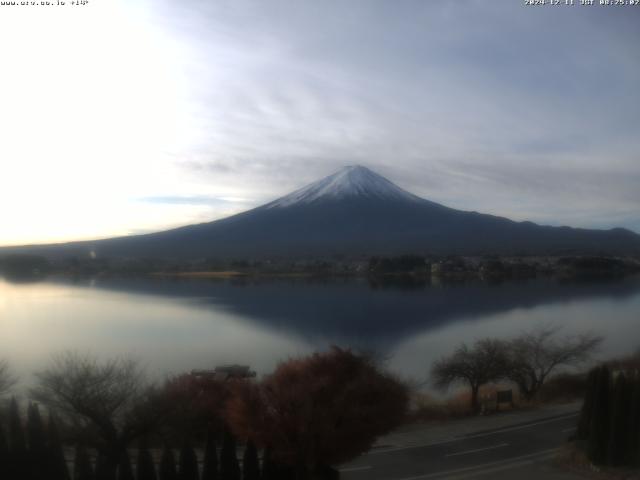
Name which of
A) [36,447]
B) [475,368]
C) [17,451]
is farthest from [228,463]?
[475,368]

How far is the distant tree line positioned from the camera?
4.65 m

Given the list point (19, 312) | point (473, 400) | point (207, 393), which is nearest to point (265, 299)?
point (19, 312)

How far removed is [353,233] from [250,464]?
195 feet

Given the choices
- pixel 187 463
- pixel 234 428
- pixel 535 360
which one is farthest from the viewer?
pixel 535 360

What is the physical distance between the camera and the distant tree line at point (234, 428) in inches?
183

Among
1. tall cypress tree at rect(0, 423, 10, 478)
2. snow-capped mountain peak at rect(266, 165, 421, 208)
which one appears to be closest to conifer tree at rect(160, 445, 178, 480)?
tall cypress tree at rect(0, 423, 10, 478)

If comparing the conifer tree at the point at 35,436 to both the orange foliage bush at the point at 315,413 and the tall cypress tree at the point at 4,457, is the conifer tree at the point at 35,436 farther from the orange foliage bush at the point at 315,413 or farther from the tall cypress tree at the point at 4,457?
the orange foliage bush at the point at 315,413

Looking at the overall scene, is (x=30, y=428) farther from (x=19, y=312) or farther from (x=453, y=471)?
(x=19, y=312)

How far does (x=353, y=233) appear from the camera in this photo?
64188 millimetres

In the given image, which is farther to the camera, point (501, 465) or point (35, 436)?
point (501, 465)

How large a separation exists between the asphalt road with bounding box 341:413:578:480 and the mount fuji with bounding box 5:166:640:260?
4191 centimetres

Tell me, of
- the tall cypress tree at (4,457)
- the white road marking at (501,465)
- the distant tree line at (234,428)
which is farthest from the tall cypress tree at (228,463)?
the white road marking at (501,465)

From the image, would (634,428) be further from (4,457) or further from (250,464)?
(4,457)

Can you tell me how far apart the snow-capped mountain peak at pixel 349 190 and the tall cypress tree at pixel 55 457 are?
66355mm
